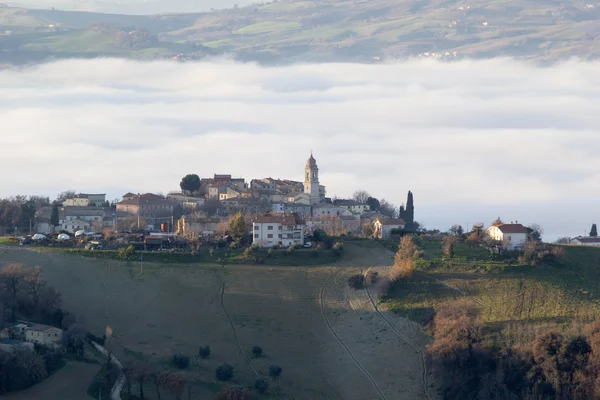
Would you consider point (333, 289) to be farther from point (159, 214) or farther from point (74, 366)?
point (159, 214)

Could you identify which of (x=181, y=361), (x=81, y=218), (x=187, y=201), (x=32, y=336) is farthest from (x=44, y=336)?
(x=187, y=201)

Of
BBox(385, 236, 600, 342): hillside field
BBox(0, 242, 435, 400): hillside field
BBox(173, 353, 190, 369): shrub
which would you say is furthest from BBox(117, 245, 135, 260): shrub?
BBox(173, 353, 190, 369): shrub

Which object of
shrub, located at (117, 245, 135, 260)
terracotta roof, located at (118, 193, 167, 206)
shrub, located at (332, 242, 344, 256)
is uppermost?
terracotta roof, located at (118, 193, 167, 206)

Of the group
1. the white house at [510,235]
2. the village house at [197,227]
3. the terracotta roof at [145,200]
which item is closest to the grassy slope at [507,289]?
the white house at [510,235]

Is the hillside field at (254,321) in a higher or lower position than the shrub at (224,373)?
higher

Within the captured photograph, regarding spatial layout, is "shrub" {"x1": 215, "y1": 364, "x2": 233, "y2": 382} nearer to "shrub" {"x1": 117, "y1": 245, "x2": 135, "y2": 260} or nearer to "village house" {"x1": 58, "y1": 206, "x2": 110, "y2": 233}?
"shrub" {"x1": 117, "y1": 245, "x2": 135, "y2": 260}

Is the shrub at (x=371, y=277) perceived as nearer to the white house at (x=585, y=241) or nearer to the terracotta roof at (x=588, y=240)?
the white house at (x=585, y=241)
